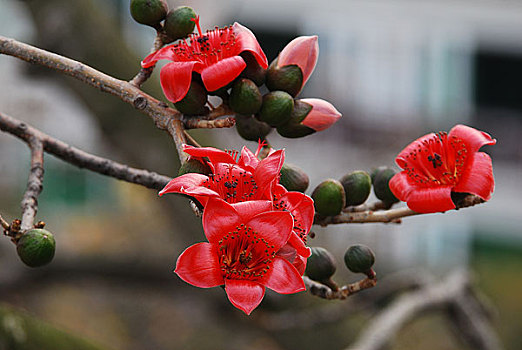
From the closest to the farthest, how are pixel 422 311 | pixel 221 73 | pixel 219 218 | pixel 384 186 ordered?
pixel 219 218 < pixel 221 73 < pixel 384 186 < pixel 422 311

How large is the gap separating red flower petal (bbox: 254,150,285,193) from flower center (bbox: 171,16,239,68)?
0.48ft

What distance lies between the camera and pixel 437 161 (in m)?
0.71

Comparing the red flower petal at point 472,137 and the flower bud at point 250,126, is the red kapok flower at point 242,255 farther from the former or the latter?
the red flower petal at point 472,137

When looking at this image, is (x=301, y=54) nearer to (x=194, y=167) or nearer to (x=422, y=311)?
(x=194, y=167)

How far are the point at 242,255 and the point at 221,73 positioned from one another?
182mm

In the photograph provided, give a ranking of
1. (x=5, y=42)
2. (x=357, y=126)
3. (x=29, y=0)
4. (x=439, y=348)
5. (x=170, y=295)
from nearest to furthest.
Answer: (x=5, y=42) < (x=29, y=0) < (x=170, y=295) < (x=439, y=348) < (x=357, y=126)

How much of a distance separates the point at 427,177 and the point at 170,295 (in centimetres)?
169

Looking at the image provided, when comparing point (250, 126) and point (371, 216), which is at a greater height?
point (250, 126)

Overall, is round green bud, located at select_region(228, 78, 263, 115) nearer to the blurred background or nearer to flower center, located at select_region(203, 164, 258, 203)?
flower center, located at select_region(203, 164, 258, 203)

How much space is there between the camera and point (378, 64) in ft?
26.6

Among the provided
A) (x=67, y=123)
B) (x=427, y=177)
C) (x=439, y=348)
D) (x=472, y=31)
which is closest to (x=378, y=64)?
(x=472, y=31)

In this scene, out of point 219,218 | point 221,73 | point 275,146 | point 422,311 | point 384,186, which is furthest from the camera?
point 275,146

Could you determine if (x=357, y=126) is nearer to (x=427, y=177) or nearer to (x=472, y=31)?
(x=472, y=31)

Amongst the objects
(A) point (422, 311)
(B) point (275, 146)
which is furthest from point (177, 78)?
(B) point (275, 146)
